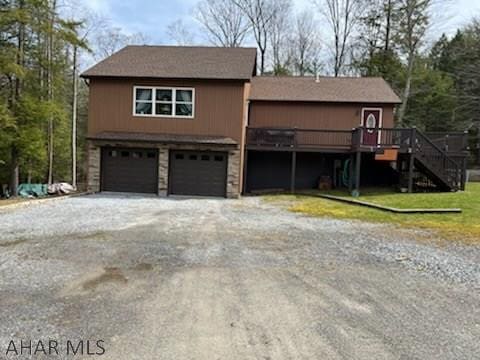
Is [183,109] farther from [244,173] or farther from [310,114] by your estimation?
[310,114]

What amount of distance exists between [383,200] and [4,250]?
10842 mm

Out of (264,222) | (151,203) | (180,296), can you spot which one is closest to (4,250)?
(180,296)

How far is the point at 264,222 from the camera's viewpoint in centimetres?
966

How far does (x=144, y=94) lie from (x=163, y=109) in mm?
→ 975

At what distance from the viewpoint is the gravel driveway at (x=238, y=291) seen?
3.42 m

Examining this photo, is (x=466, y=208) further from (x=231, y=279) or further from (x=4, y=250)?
(x=4, y=250)

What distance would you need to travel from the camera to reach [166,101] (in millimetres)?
15469

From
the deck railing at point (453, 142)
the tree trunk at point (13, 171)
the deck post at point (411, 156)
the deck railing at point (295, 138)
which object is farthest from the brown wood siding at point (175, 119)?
the deck railing at point (453, 142)

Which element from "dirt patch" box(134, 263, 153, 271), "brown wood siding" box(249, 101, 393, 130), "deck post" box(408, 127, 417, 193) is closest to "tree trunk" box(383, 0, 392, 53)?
"brown wood siding" box(249, 101, 393, 130)

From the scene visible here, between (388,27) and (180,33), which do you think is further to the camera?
(180,33)

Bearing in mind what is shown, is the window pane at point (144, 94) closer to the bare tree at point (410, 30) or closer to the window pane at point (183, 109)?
the window pane at point (183, 109)

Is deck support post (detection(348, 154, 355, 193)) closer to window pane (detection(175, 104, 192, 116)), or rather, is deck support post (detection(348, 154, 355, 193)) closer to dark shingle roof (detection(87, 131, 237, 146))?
dark shingle roof (detection(87, 131, 237, 146))

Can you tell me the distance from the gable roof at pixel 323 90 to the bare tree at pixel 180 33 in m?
17.9

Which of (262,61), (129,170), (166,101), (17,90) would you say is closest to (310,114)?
(166,101)
